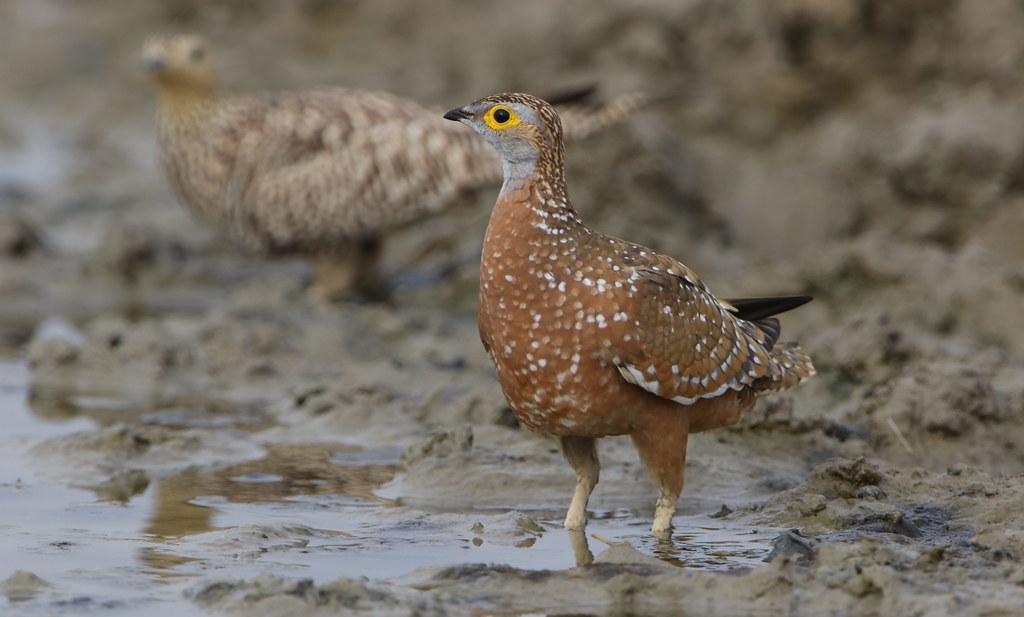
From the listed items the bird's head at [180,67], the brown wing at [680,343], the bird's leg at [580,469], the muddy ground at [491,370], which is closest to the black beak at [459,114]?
the brown wing at [680,343]

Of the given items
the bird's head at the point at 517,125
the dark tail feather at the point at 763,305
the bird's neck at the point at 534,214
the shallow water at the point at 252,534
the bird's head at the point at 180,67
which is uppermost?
the bird's head at the point at 180,67

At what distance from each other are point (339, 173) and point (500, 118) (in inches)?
Answer: 202

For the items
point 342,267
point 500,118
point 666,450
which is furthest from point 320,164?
point 666,450

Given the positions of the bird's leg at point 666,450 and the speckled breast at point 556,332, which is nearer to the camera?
the speckled breast at point 556,332

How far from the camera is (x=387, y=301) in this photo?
35.8ft

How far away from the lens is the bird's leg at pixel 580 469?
18.9 feet

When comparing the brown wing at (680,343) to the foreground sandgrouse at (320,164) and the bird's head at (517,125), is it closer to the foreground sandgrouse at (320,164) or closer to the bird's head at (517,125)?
the bird's head at (517,125)

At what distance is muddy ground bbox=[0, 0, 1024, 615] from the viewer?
502 centimetres

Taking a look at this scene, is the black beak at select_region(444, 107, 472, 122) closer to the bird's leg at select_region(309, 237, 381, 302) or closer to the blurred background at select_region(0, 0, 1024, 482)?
the blurred background at select_region(0, 0, 1024, 482)

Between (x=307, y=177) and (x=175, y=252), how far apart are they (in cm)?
217

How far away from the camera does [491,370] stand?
28.2 feet

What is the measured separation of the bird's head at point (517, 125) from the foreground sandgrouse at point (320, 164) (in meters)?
4.98

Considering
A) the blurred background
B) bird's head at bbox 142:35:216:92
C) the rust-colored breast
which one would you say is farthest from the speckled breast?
bird's head at bbox 142:35:216:92

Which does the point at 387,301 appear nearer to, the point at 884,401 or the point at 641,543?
the point at 884,401
